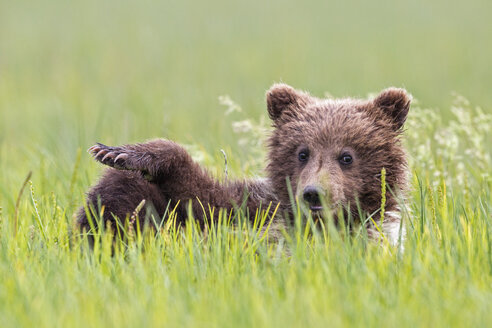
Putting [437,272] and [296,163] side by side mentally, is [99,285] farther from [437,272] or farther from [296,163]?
[296,163]

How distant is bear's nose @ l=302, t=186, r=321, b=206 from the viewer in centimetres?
473

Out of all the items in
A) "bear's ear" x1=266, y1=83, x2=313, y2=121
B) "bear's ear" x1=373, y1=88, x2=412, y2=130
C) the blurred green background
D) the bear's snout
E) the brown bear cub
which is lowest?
the bear's snout

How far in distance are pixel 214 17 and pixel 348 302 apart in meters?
16.3

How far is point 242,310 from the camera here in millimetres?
3250

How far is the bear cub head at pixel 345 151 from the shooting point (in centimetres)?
513

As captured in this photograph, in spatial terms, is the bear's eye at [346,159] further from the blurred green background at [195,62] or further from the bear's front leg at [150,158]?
the blurred green background at [195,62]

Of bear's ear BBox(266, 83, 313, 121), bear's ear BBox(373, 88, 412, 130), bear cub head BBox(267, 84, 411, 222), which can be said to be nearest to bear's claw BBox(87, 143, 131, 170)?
bear cub head BBox(267, 84, 411, 222)

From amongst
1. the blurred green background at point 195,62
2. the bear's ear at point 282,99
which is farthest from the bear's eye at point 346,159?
the blurred green background at point 195,62

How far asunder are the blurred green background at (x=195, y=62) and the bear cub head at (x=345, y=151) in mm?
2288

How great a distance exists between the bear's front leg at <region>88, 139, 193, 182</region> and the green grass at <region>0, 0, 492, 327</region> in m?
0.49

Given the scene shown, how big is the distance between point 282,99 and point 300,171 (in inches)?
27.6

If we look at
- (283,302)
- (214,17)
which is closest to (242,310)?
(283,302)

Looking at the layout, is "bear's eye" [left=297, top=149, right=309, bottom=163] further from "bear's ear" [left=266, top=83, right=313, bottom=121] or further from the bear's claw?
the bear's claw

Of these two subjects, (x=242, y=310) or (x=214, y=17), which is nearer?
(x=242, y=310)
